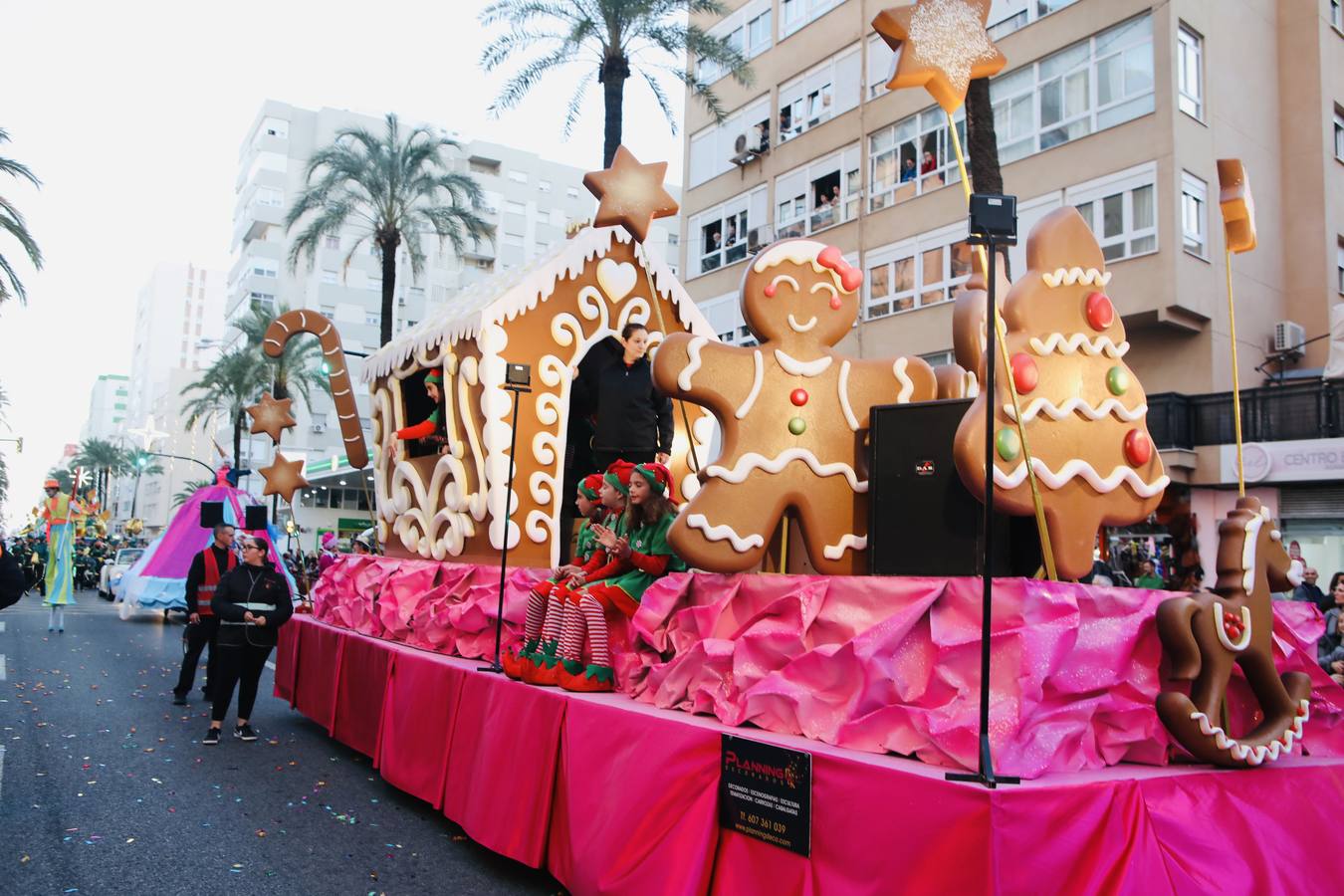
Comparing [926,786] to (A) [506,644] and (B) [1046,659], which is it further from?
(A) [506,644]

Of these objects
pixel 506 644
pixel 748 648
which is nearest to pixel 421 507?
pixel 506 644

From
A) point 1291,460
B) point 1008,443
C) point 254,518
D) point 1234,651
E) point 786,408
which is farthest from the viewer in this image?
point 1291,460

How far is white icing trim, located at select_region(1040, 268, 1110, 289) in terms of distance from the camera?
13.9 ft

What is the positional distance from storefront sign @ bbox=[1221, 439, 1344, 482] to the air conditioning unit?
2.53 meters

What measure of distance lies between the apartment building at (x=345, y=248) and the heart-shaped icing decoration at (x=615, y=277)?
146 ft

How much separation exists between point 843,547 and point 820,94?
2106cm

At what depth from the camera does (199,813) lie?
6.15 meters

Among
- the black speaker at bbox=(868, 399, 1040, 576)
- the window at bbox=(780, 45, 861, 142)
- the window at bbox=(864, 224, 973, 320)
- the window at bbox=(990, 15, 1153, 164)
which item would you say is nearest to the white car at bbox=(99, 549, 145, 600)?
the window at bbox=(864, 224, 973, 320)

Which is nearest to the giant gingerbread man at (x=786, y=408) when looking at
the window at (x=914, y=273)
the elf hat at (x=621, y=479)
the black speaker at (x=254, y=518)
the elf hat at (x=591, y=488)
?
the elf hat at (x=621, y=479)

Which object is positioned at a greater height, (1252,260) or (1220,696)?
(1252,260)

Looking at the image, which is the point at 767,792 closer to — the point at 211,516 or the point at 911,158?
the point at 211,516

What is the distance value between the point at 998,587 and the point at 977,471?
533mm

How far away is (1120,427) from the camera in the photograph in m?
4.20

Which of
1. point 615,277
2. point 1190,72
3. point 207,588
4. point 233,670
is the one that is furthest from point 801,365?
point 1190,72
